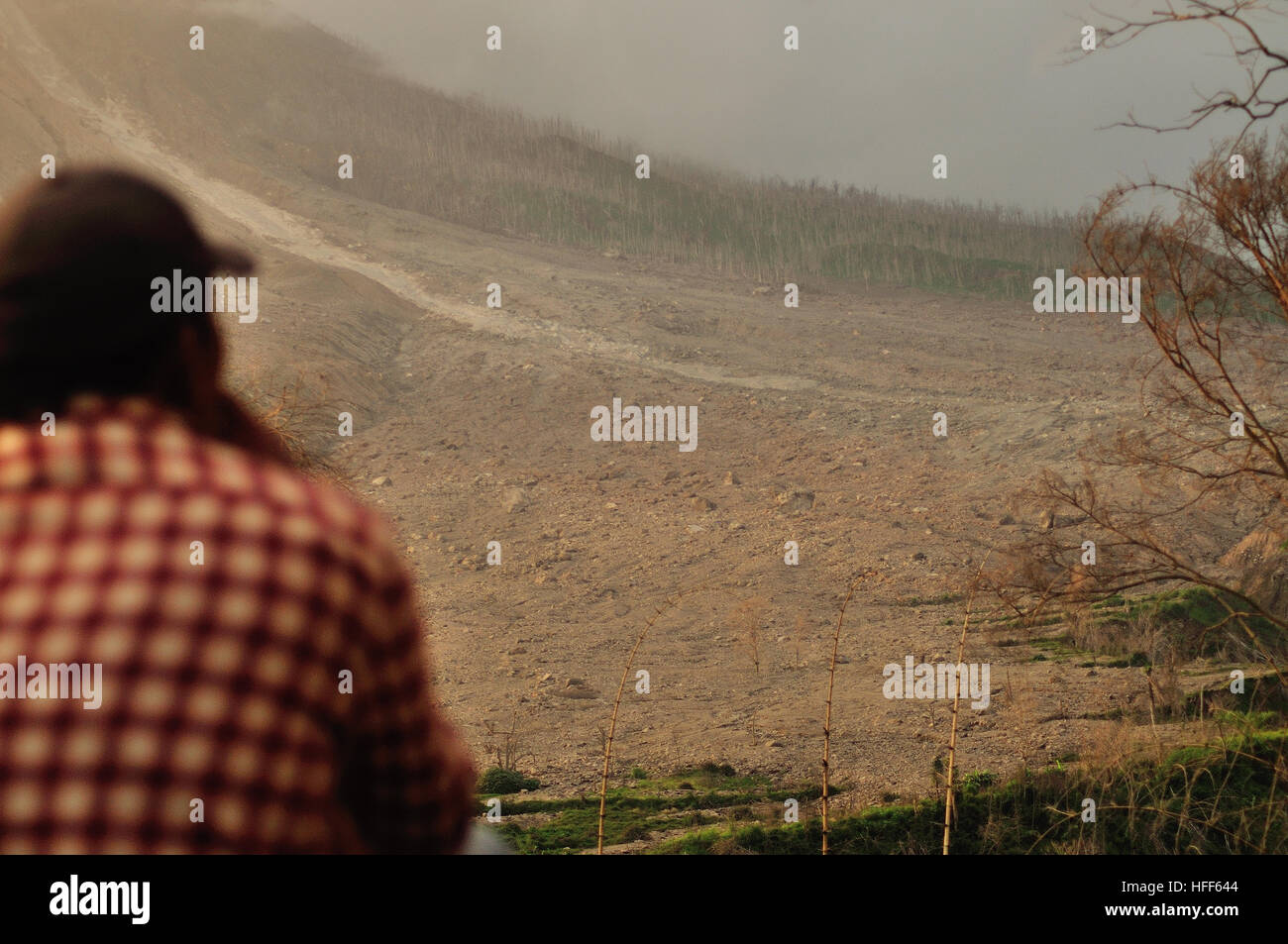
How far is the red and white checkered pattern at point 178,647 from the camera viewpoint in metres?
1.08

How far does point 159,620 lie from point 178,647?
0.03 m

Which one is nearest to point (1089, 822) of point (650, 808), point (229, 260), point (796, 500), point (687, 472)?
point (650, 808)

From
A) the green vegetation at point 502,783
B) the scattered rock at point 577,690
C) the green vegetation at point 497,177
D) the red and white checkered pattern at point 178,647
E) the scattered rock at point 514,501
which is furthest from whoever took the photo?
the green vegetation at point 497,177

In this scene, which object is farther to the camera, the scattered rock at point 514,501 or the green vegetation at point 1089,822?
the scattered rock at point 514,501

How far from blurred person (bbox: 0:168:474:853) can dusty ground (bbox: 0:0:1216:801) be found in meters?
5.69

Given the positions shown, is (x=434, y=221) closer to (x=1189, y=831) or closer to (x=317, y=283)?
(x=317, y=283)

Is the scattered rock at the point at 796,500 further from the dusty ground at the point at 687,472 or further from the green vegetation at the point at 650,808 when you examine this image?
the green vegetation at the point at 650,808

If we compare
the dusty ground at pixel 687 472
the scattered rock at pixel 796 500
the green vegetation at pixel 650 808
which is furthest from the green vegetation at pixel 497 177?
the green vegetation at pixel 650 808

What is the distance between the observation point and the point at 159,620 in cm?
109

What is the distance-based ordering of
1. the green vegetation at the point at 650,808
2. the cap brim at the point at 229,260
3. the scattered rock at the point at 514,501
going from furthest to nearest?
the scattered rock at the point at 514,501, the green vegetation at the point at 650,808, the cap brim at the point at 229,260

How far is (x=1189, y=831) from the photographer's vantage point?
19.4ft

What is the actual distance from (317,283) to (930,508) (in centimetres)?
1410

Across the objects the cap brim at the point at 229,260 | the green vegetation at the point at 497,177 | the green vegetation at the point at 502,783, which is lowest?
the green vegetation at the point at 502,783

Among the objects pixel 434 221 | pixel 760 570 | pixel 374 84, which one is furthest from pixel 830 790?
pixel 374 84
